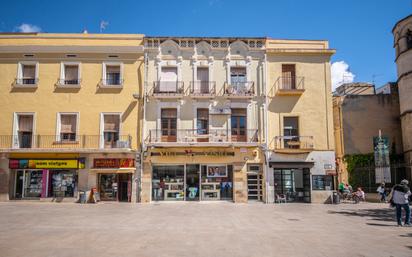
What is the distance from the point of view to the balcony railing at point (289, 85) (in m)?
23.2

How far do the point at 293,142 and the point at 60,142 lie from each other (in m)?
15.9

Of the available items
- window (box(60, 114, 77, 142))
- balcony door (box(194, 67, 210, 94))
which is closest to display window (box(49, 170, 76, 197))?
window (box(60, 114, 77, 142))

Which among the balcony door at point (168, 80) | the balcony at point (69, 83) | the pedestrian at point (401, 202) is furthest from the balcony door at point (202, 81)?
the pedestrian at point (401, 202)

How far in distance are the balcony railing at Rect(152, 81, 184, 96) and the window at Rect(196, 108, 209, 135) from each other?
6.42ft

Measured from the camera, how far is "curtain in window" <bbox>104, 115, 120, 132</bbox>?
23109mm

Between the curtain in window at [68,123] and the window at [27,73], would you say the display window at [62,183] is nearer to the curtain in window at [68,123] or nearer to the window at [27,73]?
the curtain in window at [68,123]

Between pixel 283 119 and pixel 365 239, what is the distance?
48.0 feet

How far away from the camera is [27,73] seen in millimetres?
23766

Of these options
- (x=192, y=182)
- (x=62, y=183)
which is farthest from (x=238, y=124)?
(x=62, y=183)

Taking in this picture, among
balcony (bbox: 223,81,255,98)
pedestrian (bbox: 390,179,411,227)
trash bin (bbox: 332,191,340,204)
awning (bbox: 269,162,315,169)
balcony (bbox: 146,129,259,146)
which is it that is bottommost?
trash bin (bbox: 332,191,340,204)

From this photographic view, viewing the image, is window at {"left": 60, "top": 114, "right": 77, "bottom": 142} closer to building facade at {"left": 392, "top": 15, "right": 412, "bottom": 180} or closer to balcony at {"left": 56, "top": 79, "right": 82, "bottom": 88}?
balcony at {"left": 56, "top": 79, "right": 82, "bottom": 88}

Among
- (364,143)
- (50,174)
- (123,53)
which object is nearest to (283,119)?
(364,143)

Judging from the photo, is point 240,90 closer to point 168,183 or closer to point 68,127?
point 168,183

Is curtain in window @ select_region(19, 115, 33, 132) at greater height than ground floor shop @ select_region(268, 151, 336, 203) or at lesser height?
greater
